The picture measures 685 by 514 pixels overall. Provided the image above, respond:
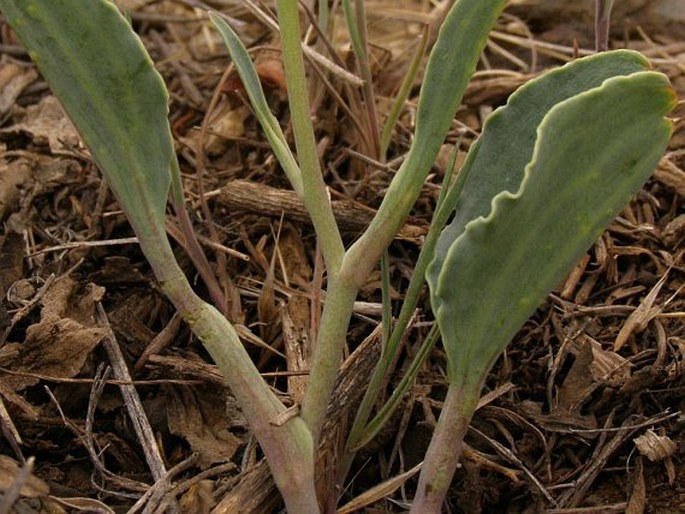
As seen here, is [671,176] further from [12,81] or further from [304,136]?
[12,81]

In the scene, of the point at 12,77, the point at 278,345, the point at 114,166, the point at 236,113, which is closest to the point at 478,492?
the point at 278,345

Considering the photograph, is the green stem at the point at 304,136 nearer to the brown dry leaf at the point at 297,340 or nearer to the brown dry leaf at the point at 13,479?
the brown dry leaf at the point at 297,340

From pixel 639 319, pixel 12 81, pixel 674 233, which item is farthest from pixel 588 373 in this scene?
pixel 12 81

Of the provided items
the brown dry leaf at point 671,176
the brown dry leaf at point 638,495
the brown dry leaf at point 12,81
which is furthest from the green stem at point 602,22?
the brown dry leaf at point 12,81

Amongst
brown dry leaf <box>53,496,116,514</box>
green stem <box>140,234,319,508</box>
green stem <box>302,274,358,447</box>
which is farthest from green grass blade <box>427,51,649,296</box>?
brown dry leaf <box>53,496,116,514</box>

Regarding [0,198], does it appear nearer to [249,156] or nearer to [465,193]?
[249,156]

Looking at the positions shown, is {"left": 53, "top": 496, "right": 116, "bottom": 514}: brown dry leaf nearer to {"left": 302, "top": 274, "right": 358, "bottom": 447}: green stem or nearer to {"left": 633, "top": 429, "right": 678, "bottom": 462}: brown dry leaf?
{"left": 302, "top": 274, "right": 358, "bottom": 447}: green stem
